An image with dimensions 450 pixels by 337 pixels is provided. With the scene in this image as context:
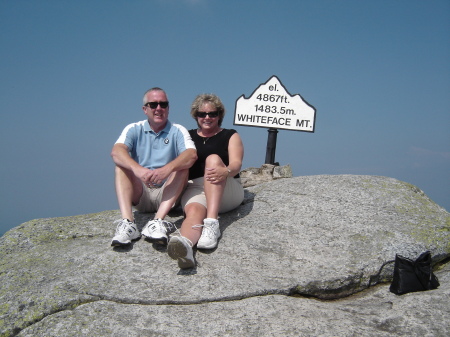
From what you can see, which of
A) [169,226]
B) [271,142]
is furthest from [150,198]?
[271,142]

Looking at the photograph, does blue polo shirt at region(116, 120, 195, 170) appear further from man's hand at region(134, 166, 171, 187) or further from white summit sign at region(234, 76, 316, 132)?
white summit sign at region(234, 76, 316, 132)

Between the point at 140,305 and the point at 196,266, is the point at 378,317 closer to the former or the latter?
the point at 196,266

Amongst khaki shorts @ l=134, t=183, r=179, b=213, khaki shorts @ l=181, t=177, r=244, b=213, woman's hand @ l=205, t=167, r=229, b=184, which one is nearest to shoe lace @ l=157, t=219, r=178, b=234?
khaki shorts @ l=181, t=177, r=244, b=213

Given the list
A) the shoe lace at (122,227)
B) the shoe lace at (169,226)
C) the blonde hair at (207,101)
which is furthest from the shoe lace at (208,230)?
the blonde hair at (207,101)

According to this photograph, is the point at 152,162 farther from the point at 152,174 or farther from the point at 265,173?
the point at 265,173

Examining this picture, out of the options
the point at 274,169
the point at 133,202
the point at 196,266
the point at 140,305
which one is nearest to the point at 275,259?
the point at 196,266

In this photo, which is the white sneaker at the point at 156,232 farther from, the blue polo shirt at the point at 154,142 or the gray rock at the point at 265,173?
the gray rock at the point at 265,173

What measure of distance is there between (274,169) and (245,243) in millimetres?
5245

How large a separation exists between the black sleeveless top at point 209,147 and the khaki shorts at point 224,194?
162mm

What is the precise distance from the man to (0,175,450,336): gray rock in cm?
46

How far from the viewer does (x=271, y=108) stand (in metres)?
11.1

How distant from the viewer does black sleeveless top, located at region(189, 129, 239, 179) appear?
5.93 m

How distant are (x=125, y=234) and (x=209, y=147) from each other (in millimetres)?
1684

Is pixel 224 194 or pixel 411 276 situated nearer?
pixel 411 276
